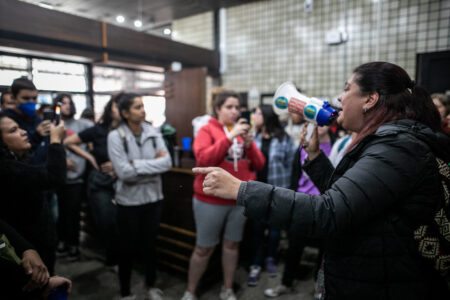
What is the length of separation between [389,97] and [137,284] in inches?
87.3

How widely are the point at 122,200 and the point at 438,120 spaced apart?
1.74 metres

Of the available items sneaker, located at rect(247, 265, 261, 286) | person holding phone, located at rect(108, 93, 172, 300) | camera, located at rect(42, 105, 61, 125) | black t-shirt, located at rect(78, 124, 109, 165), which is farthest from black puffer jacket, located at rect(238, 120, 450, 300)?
black t-shirt, located at rect(78, 124, 109, 165)

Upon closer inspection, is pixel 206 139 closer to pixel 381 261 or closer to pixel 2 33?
pixel 2 33

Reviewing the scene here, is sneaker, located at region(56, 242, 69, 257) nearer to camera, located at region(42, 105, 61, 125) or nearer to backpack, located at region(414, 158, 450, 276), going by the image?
camera, located at region(42, 105, 61, 125)

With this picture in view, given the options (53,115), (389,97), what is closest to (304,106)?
(389,97)

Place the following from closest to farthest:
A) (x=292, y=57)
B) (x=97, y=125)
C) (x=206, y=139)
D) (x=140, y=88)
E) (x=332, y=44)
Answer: (x=206, y=139)
(x=97, y=125)
(x=332, y=44)
(x=292, y=57)
(x=140, y=88)

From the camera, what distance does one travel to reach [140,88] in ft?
15.6

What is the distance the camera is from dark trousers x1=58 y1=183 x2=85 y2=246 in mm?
2778

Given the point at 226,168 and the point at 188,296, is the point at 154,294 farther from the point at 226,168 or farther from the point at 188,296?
the point at 226,168

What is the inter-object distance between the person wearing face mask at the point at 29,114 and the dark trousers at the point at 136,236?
59 cm

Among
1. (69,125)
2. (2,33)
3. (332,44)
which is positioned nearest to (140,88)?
(69,125)

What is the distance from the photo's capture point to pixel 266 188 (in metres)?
0.83

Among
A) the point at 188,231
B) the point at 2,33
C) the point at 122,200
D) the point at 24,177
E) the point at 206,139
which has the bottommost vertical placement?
the point at 188,231

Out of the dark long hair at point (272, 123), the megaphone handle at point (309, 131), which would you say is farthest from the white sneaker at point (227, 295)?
the megaphone handle at point (309, 131)
